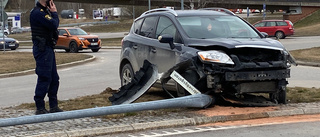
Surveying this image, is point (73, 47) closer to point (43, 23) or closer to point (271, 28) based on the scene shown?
point (271, 28)

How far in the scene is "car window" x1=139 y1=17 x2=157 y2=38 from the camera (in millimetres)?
10145

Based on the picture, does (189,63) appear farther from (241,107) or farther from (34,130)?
(34,130)

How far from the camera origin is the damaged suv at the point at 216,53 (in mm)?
7992

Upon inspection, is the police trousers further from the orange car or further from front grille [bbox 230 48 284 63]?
the orange car

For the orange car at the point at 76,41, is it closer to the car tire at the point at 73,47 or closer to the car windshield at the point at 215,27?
the car tire at the point at 73,47

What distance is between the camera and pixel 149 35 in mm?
10117

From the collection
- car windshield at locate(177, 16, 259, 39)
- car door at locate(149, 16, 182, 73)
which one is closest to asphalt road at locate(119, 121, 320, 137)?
car door at locate(149, 16, 182, 73)

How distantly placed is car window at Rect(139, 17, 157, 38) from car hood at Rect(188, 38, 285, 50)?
1616mm

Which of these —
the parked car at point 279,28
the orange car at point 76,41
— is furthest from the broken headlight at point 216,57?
the parked car at point 279,28

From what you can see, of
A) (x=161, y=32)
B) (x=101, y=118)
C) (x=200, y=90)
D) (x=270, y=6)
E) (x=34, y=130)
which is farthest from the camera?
(x=270, y=6)

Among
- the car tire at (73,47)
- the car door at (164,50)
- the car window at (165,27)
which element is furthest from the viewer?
the car tire at (73,47)

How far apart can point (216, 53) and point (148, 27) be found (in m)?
2.64

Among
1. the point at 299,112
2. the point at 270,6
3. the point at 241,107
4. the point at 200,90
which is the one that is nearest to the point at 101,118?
the point at 200,90

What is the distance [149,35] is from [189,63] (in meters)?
2.04
